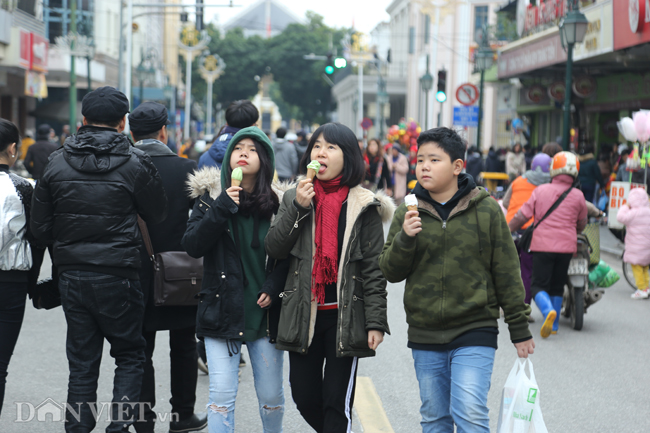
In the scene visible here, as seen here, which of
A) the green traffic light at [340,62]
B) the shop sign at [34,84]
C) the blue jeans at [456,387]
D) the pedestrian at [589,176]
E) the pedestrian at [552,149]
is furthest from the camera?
the shop sign at [34,84]

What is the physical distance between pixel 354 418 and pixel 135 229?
2.03m

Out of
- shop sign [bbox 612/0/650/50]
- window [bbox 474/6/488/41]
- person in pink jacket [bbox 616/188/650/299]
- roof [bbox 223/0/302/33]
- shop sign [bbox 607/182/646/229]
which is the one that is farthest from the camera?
roof [bbox 223/0/302/33]

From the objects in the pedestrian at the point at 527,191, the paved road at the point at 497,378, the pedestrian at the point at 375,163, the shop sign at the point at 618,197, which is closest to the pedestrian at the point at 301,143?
the pedestrian at the point at 375,163

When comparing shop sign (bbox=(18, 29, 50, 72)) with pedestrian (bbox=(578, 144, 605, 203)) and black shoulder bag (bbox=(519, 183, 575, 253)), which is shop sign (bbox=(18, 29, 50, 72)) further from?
black shoulder bag (bbox=(519, 183, 575, 253))

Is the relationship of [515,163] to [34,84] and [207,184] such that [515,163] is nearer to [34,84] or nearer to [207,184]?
[34,84]

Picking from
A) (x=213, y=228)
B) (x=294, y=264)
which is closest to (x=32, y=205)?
(x=213, y=228)

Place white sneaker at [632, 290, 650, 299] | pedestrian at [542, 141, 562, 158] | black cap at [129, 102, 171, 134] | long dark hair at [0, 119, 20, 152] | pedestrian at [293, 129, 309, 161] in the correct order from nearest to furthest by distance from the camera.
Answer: long dark hair at [0, 119, 20, 152], black cap at [129, 102, 171, 134], pedestrian at [542, 141, 562, 158], white sneaker at [632, 290, 650, 299], pedestrian at [293, 129, 309, 161]

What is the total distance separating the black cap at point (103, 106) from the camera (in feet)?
13.8

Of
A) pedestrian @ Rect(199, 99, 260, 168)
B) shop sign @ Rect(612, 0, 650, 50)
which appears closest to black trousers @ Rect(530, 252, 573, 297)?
pedestrian @ Rect(199, 99, 260, 168)

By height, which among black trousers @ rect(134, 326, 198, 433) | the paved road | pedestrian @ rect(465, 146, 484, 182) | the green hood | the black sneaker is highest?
pedestrian @ rect(465, 146, 484, 182)

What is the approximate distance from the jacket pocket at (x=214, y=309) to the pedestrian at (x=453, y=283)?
0.77 m

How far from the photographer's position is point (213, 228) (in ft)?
13.0

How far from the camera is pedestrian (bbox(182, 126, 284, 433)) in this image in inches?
157

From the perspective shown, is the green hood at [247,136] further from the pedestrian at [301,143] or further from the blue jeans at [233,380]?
the pedestrian at [301,143]
